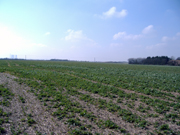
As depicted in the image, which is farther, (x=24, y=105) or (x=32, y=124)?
(x=24, y=105)

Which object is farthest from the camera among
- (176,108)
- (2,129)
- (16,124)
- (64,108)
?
(176,108)

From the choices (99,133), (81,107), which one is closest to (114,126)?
(99,133)

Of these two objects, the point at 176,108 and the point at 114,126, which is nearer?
the point at 114,126

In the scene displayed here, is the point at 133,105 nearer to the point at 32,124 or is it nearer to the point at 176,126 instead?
the point at 176,126

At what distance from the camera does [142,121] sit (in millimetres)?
6207

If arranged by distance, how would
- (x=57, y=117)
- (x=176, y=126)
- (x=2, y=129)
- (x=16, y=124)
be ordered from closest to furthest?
(x=2, y=129), (x=16, y=124), (x=176, y=126), (x=57, y=117)

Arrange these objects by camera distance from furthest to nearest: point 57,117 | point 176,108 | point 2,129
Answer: point 176,108 < point 57,117 < point 2,129

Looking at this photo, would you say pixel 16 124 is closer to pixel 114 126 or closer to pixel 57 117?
pixel 57 117

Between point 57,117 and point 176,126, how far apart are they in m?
5.56

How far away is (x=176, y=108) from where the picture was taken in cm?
783

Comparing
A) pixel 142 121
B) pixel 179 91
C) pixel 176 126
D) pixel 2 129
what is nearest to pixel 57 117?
pixel 2 129

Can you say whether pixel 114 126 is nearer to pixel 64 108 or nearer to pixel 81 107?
pixel 81 107

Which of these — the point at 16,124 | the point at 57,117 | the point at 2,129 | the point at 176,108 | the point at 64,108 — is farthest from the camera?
the point at 176,108

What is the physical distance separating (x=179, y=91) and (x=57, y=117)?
11130 mm
